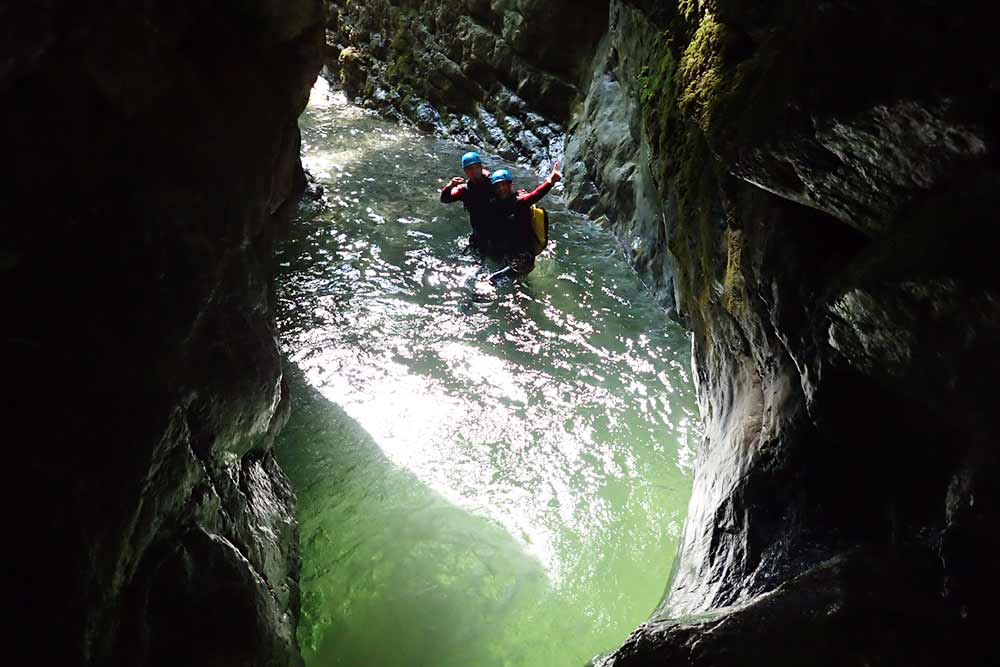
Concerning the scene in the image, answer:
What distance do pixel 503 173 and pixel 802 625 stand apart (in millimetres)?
7936

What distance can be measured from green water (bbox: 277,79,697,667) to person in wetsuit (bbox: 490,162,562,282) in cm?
34

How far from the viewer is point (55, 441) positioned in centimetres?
235

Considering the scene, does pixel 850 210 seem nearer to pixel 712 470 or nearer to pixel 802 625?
pixel 802 625

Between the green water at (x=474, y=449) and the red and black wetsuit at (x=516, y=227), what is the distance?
1.49 feet

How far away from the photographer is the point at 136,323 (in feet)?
9.02

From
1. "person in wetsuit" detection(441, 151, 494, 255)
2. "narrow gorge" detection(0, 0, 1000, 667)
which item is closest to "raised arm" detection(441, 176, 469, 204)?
"person in wetsuit" detection(441, 151, 494, 255)

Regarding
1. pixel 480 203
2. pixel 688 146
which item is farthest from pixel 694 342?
pixel 480 203

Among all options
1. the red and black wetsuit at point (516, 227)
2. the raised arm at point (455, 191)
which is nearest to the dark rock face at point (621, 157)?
the red and black wetsuit at point (516, 227)

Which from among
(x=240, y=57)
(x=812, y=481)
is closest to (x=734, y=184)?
(x=812, y=481)

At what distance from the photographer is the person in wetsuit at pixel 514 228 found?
30.0ft

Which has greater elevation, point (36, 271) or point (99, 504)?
point (36, 271)

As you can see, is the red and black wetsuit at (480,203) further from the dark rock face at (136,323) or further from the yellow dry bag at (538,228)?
the dark rock face at (136,323)

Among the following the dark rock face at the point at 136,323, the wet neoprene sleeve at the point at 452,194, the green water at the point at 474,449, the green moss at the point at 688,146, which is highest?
the green moss at the point at 688,146

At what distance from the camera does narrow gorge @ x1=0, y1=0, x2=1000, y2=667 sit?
5.95 ft
